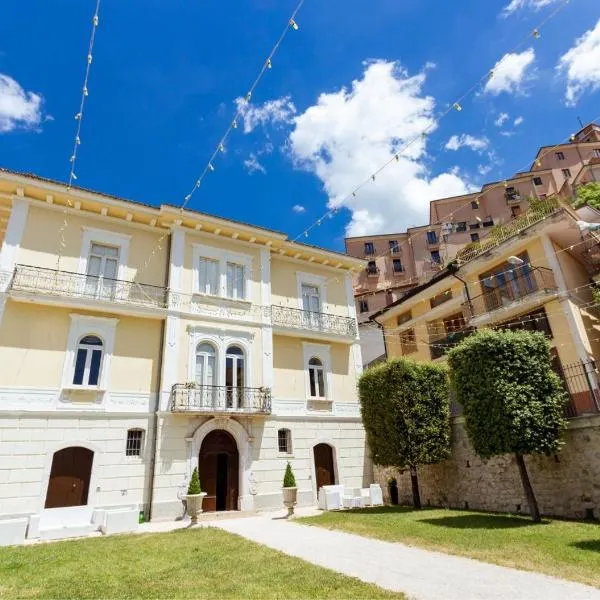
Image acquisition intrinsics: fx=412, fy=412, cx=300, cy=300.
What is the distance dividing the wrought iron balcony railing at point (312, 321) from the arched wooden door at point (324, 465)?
5.22m

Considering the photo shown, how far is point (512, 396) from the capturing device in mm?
11016

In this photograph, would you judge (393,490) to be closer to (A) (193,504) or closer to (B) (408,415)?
(B) (408,415)

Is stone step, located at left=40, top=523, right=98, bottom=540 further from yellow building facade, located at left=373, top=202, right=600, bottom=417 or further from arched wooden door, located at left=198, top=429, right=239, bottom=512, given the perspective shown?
yellow building facade, located at left=373, top=202, right=600, bottom=417

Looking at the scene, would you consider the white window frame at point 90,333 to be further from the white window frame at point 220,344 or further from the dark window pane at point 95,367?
the white window frame at point 220,344

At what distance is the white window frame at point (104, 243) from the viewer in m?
15.8

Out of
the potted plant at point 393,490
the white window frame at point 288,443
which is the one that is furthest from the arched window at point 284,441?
the potted plant at point 393,490

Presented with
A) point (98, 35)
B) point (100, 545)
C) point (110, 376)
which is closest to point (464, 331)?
point (110, 376)

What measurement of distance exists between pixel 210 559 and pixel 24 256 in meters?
12.5

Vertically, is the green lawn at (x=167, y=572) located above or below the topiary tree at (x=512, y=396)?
below

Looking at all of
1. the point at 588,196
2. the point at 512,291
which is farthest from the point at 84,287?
the point at 588,196

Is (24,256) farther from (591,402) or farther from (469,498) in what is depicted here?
(591,402)

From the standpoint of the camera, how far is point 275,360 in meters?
18.2

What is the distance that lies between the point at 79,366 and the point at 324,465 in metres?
10.5

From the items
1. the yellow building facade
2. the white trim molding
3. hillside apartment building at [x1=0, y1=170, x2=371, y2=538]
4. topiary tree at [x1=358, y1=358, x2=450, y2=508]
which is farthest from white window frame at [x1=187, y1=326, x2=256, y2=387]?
the yellow building facade
